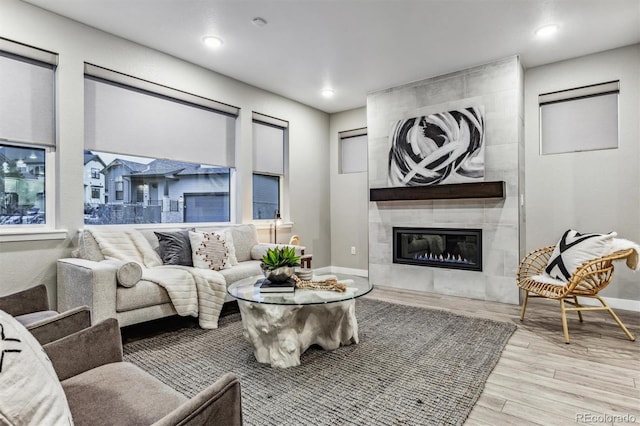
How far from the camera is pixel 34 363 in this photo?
2.43 feet

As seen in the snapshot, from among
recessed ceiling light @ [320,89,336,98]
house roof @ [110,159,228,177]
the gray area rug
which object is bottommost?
the gray area rug

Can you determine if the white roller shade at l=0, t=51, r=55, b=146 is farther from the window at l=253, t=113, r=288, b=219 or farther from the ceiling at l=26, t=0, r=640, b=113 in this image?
the window at l=253, t=113, r=288, b=219

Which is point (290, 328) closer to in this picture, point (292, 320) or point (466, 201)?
point (292, 320)

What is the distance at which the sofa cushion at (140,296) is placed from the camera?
2.57m

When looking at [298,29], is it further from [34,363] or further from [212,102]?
[34,363]

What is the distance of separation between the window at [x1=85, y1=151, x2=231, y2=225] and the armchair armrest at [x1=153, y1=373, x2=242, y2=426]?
300cm

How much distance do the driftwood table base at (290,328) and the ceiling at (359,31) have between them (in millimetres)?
2380

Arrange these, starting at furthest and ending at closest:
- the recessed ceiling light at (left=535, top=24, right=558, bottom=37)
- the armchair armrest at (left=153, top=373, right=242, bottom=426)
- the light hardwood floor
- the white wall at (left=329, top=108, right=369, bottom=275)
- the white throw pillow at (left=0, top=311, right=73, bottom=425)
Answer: the white wall at (left=329, top=108, right=369, bottom=275), the recessed ceiling light at (left=535, top=24, right=558, bottom=37), the light hardwood floor, the armchair armrest at (left=153, top=373, right=242, bottom=426), the white throw pillow at (left=0, top=311, right=73, bottom=425)

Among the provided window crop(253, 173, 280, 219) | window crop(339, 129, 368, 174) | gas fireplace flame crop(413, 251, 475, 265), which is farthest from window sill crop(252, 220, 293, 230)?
gas fireplace flame crop(413, 251, 475, 265)

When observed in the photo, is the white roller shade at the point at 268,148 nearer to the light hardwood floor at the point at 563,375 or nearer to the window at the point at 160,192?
the window at the point at 160,192

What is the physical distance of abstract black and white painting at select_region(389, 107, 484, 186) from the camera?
400cm

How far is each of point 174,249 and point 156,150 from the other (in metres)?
1.12

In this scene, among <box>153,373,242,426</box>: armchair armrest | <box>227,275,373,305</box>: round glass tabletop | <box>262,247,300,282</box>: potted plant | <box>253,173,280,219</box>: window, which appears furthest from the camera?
<box>253,173,280,219</box>: window

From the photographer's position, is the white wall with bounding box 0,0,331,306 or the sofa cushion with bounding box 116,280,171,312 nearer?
the sofa cushion with bounding box 116,280,171,312
